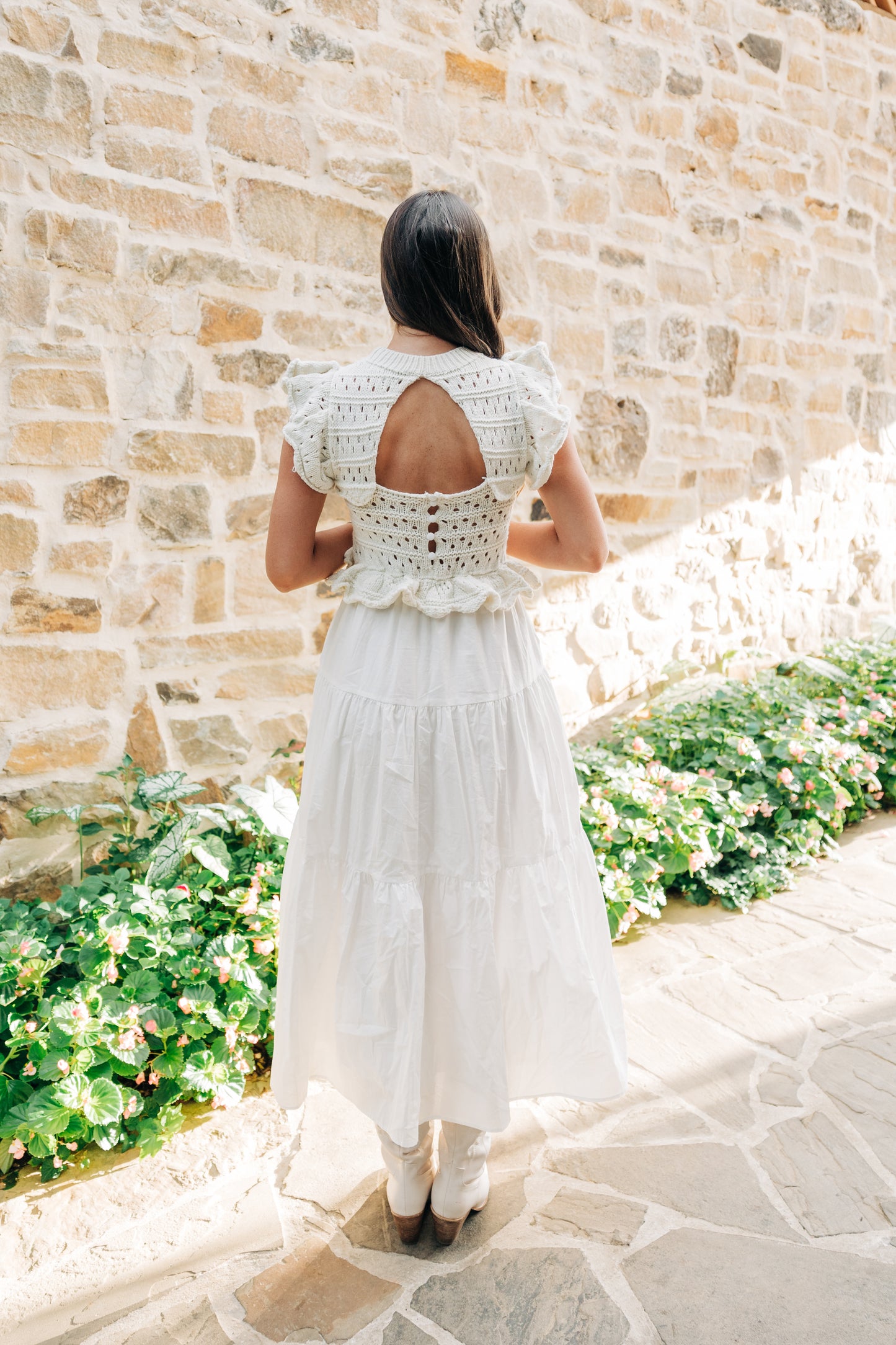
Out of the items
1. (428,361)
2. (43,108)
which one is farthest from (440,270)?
(43,108)

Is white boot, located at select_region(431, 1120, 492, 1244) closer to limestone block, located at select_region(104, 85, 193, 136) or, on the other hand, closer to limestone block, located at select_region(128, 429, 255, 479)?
limestone block, located at select_region(128, 429, 255, 479)

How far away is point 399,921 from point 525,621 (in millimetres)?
578

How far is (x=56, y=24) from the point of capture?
245 cm

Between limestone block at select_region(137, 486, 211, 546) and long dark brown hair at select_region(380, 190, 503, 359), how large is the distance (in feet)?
4.82

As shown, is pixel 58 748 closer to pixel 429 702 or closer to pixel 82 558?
pixel 82 558

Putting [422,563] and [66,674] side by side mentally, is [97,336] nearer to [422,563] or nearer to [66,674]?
[66,674]

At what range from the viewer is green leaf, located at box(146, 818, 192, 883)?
234cm

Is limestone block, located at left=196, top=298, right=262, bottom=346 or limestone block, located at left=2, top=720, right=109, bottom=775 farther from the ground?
limestone block, located at left=196, top=298, right=262, bottom=346

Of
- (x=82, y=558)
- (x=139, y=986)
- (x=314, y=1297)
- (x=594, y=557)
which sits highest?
(x=594, y=557)

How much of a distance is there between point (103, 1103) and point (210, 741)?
1.20m

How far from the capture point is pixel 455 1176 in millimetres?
1644

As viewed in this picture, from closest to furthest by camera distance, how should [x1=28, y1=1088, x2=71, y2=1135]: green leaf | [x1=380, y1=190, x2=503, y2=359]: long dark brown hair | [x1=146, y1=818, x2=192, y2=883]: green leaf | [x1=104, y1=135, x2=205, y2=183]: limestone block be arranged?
1. [x1=380, y1=190, x2=503, y2=359]: long dark brown hair
2. [x1=28, y1=1088, x2=71, y2=1135]: green leaf
3. [x1=146, y1=818, x2=192, y2=883]: green leaf
4. [x1=104, y1=135, x2=205, y2=183]: limestone block

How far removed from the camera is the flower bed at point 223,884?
1969 millimetres

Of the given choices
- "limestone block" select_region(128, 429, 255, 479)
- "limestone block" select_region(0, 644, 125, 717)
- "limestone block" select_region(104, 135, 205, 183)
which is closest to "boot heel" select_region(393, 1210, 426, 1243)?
"limestone block" select_region(0, 644, 125, 717)
